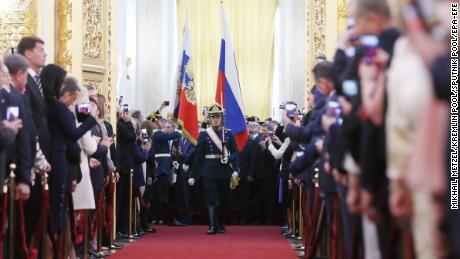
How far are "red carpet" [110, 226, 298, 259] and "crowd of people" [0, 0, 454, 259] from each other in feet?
1.37

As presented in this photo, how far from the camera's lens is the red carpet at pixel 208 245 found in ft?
45.2

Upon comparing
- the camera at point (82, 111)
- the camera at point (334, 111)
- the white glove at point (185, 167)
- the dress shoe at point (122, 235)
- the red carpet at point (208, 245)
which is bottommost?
the red carpet at point (208, 245)

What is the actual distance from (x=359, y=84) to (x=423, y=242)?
6.18 feet

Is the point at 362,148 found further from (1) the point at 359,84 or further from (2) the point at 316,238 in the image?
(2) the point at 316,238

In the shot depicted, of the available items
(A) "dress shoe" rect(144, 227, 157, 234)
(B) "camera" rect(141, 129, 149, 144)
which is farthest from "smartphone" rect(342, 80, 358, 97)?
(A) "dress shoe" rect(144, 227, 157, 234)

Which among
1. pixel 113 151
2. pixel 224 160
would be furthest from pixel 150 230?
pixel 113 151

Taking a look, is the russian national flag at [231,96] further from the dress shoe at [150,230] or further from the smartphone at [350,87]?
the smartphone at [350,87]

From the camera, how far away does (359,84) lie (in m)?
6.47

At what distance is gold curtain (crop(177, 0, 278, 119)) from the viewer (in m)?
29.7

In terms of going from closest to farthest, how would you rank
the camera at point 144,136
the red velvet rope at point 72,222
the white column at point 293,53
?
the red velvet rope at point 72,222 < the camera at point 144,136 < the white column at point 293,53

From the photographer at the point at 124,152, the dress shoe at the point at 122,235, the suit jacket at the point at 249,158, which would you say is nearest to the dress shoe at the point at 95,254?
the photographer at the point at 124,152

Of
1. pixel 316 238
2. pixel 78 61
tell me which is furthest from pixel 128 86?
pixel 316 238

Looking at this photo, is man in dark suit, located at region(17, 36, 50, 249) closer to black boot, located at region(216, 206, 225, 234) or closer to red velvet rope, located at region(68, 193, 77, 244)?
red velvet rope, located at region(68, 193, 77, 244)

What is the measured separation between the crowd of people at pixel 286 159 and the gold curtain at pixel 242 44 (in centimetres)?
912
